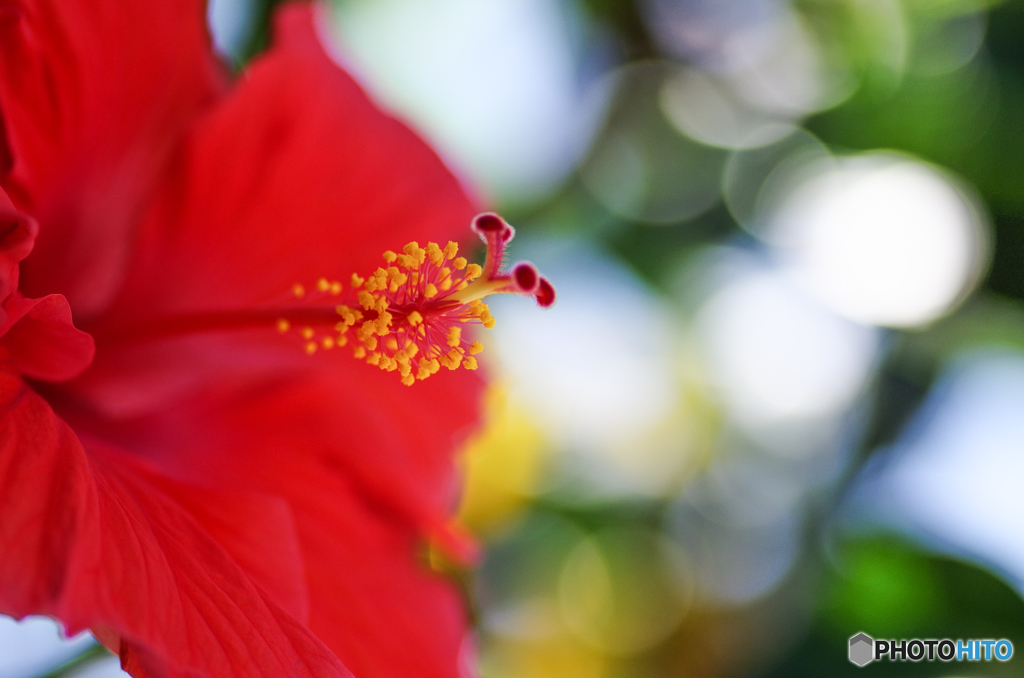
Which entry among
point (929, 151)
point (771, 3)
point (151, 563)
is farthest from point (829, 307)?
point (151, 563)

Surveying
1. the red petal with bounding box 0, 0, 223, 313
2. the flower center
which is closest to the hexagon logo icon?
the flower center

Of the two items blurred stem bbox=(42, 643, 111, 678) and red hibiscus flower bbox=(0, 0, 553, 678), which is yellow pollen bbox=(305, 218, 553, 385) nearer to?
red hibiscus flower bbox=(0, 0, 553, 678)

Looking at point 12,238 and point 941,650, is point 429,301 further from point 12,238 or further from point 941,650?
point 941,650

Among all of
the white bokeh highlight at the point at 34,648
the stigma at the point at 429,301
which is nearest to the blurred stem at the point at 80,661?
the white bokeh highlight at the point at 34,648

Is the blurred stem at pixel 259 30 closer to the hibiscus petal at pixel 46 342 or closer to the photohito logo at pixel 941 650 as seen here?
the hibiscus petal at pixel 46 342

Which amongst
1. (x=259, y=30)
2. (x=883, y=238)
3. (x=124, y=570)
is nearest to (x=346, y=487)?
(x=124, y=570)
